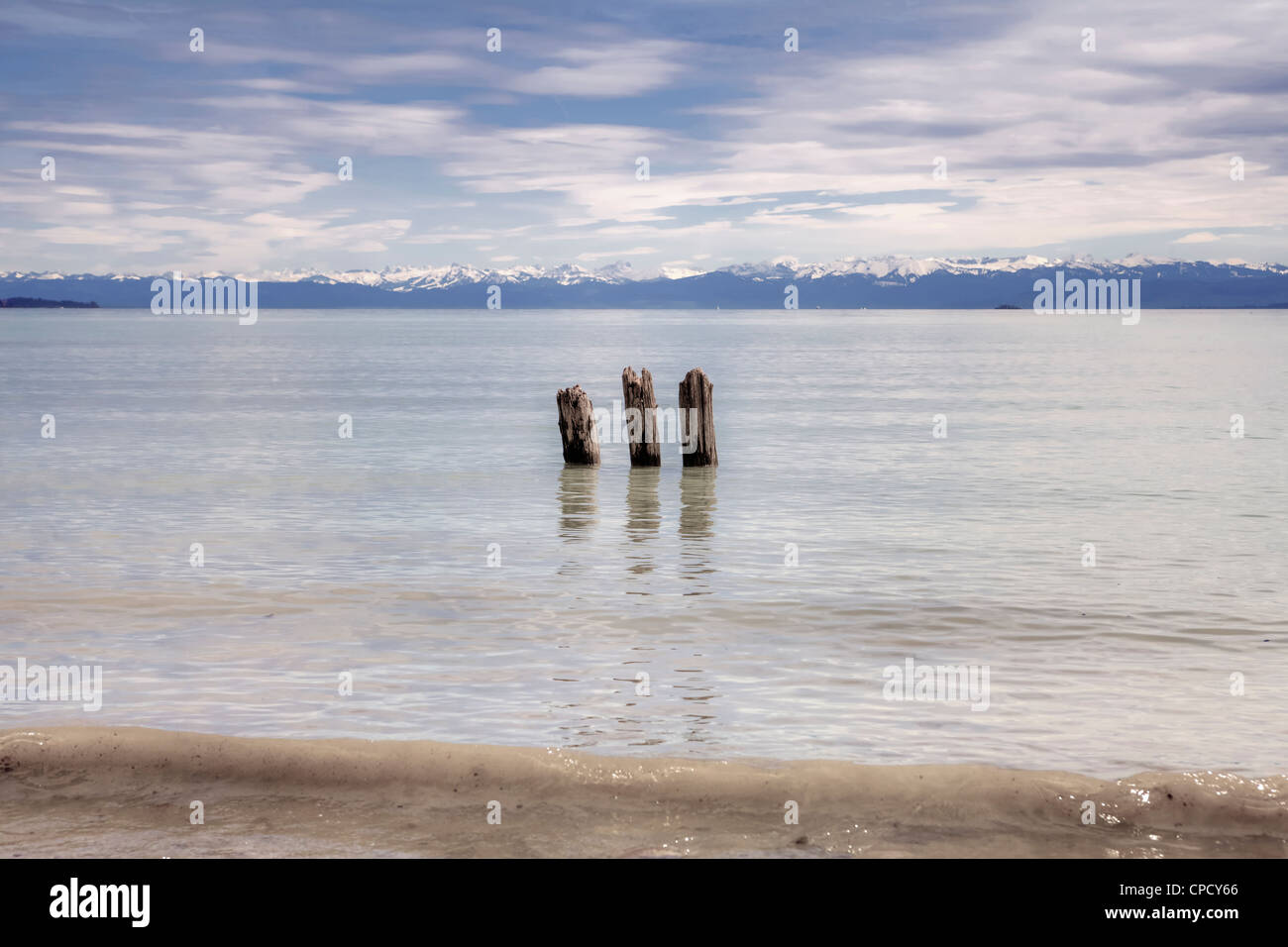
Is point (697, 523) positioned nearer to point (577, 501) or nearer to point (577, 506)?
point (577, 506)

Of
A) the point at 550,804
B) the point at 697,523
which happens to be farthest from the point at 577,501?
the point at 550,804

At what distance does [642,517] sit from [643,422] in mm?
6735

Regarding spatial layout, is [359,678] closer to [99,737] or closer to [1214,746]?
[99,737]

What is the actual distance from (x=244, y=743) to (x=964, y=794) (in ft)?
16.2

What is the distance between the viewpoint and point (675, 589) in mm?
15727

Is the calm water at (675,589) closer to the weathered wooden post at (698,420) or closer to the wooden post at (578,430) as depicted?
the wooden post at (578,430)

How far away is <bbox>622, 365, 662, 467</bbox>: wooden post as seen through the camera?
27484mm

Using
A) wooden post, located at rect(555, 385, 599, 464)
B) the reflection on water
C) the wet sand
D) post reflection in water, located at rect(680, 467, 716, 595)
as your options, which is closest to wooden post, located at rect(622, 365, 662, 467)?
post reflection in water, located at rect(680, 467, 716, 595)

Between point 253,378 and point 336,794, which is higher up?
point 253,378

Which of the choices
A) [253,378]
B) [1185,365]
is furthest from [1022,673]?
[1185,365]

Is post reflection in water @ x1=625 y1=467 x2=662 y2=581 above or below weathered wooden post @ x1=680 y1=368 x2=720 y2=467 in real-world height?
below

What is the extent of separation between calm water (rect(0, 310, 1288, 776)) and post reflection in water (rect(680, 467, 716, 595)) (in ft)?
0.38

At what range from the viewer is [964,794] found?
7.64 meters

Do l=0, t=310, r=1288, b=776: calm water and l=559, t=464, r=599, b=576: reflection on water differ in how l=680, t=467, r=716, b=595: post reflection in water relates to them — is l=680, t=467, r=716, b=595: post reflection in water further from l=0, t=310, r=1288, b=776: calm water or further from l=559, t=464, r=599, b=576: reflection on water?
l=559, t=464, r=599, b=576: reflection on water
